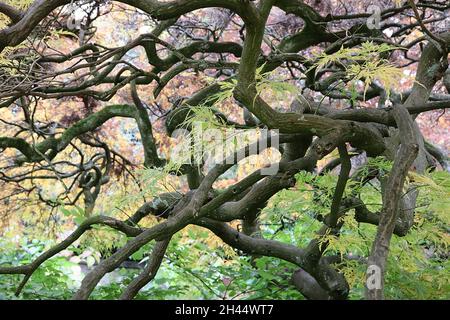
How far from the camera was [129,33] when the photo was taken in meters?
5.30

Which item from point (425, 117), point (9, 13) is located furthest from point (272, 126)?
point (425, 117)

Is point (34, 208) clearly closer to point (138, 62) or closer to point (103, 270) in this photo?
point (138, 62)

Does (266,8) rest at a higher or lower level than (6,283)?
higher

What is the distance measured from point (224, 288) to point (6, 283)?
1.37 meters

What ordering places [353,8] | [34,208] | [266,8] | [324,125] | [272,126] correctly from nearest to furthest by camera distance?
[266,8]
[272,126]
[324,125]
[353,8]
[34,208]

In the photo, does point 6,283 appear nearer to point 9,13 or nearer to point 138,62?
point 9,13

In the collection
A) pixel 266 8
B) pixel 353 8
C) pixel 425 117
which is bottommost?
pixel 266 8

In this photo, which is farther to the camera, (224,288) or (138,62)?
(138,62)

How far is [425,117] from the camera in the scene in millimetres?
6262

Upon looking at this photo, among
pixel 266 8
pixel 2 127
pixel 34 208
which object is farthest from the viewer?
pixel 2 127

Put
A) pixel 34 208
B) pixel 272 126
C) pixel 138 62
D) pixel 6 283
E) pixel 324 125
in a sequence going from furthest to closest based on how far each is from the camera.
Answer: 1. pixel 138 62
2. pixel 34 208
3. pixel 6 283
4. pixel 324 125
5. pixel 272 126

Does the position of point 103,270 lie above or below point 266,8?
below

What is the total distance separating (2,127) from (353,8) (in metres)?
3.35
